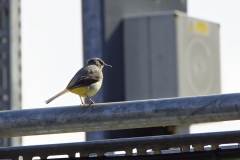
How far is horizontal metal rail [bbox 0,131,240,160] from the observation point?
2.85 metres

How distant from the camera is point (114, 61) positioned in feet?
30.5

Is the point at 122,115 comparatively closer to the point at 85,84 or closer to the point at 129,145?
the point at 129,145

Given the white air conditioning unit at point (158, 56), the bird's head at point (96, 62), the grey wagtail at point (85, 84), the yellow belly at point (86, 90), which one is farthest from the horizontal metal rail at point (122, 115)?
the white air conditioning unit at point (158, 56)

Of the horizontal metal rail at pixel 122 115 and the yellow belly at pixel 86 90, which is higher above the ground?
the yellow belly at pixel 86 90

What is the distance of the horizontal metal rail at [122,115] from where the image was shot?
281 centimetres

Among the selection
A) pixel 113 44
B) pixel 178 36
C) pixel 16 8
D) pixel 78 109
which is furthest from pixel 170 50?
pixel 78 109

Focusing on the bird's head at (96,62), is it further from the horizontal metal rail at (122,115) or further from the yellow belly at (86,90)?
the horizontal metal rail at (122,115)

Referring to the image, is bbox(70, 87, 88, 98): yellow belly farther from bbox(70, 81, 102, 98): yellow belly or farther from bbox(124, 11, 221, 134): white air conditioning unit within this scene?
bbox(124, 11, 221, 134): white air conditioning unit

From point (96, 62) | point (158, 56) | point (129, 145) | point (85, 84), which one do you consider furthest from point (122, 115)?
point (158, 56)

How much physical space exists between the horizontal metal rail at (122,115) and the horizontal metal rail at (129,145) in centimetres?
6

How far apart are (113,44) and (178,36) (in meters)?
0.94

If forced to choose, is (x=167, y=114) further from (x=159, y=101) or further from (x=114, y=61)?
(x=114, y=61)

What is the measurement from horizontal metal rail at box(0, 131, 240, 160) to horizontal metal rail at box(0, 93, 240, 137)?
6cm

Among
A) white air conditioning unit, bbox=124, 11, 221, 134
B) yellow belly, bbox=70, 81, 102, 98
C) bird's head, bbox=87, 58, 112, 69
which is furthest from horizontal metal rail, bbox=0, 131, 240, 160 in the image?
white air conditioning unit, bbox=124, 11, 221, 134
